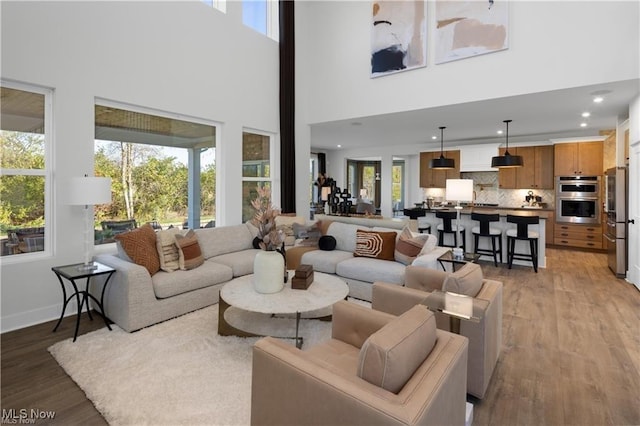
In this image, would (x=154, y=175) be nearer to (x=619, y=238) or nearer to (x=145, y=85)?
(x=145, y=85)

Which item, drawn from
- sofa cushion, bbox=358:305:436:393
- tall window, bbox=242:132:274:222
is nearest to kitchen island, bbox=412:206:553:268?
tall window, bbox=242:132:274:222

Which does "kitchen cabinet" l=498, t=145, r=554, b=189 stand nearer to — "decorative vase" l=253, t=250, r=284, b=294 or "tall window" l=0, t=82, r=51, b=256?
"decorative vase" l=253, t=250, r=284, b=294

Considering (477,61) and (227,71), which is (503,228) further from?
(227,71)

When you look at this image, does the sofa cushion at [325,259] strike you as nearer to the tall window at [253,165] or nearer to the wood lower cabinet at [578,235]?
the tall window at [253,165]

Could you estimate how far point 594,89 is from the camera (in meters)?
4.14

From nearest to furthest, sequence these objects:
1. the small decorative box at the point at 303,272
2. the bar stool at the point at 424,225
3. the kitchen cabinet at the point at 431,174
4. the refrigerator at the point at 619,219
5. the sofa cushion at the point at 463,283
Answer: the sofa cushion at the point at 463,283
the small decorative box at the point at 303,272
the refrigerator at the point at 619,219
the bar stool at the point at 424,225
the kitchen cabinet at the point at 431,174

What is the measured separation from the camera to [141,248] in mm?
3426

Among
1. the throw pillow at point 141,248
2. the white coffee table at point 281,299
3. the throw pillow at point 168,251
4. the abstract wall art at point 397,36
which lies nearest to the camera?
the white coffee table at point 281,299

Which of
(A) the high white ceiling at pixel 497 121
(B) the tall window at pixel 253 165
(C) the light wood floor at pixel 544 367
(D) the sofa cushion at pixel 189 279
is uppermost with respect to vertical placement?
(A) the high white ceiling at pixel 497 121

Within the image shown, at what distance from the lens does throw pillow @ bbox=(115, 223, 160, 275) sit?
3.37 meters

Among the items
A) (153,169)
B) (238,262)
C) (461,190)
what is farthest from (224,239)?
(461,190)

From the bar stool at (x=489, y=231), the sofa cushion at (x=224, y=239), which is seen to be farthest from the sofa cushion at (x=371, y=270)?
the bar stool at (x=489, y=231)

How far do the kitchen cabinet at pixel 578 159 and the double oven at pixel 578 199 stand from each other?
5.1 inches

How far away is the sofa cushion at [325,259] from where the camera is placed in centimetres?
420
